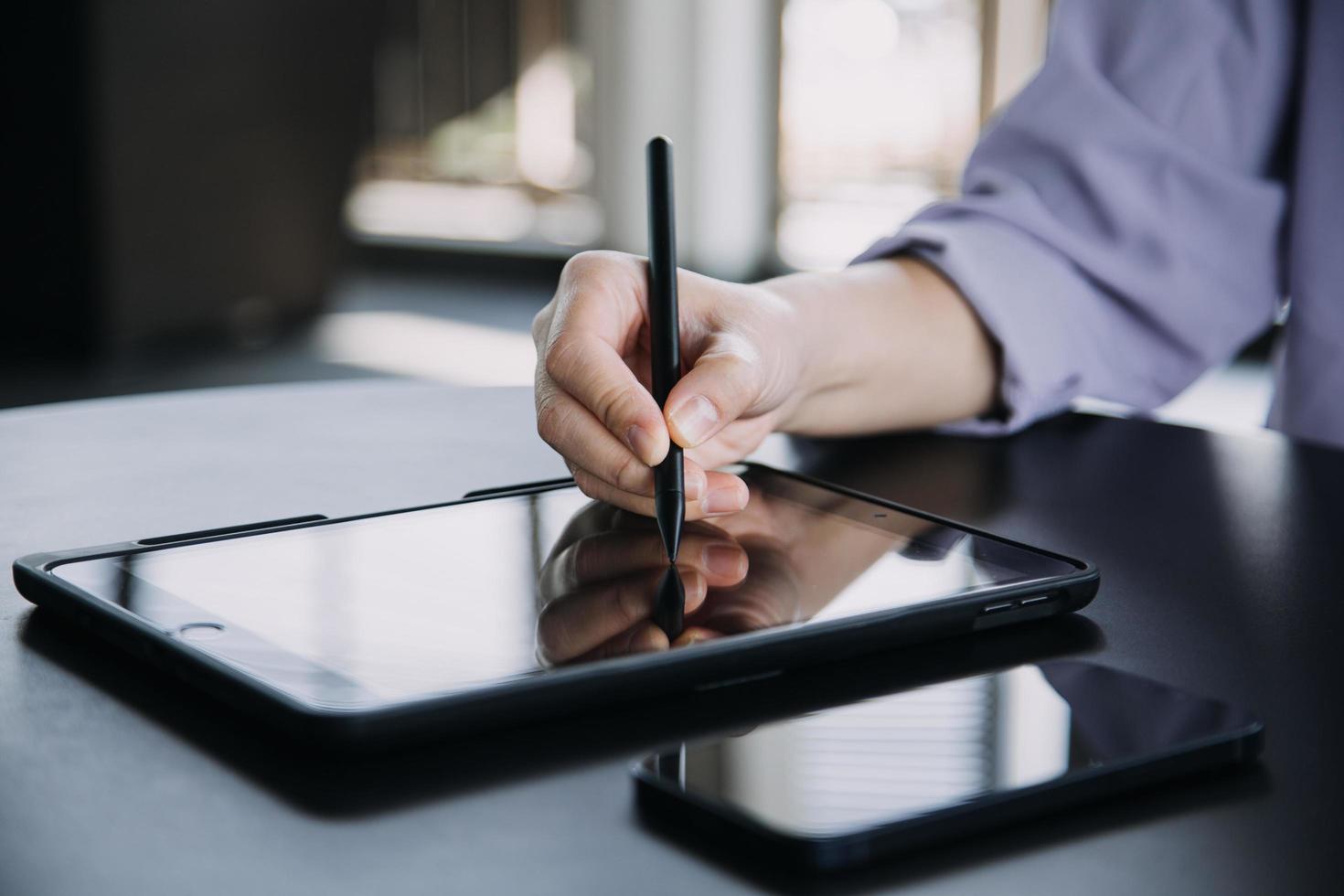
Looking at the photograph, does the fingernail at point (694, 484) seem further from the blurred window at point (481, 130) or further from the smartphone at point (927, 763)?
the blurred window at point (481, 130)

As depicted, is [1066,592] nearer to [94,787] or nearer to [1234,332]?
[94,787]

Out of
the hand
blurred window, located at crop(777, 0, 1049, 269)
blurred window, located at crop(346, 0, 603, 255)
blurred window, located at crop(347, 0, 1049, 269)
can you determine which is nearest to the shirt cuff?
the hand

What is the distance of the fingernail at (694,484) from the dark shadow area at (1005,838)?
0.17 m

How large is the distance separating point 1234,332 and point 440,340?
9.13 feet

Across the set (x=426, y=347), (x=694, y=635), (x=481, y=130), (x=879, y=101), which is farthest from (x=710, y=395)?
(x=481, y=130)

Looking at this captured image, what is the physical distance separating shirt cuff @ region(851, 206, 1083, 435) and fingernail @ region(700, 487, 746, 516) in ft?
0.74

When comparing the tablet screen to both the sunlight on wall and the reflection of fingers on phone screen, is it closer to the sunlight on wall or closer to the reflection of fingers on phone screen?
the reflection of fingers on phone screen

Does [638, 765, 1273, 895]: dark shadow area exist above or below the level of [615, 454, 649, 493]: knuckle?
below

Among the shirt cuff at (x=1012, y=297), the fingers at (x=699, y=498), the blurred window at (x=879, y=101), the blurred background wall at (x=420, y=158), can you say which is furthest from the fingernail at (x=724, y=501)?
the blurred window at (x=879, y=101)

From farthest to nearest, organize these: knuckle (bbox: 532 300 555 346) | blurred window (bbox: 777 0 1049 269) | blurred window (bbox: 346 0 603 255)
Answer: blurred window (bbox: 346 0 603 255) < blurred window (bbox: 777 0 1049 269) < knuckle (bbox: 532 300 555 346)

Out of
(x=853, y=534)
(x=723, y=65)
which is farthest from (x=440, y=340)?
(x=853, y=534)

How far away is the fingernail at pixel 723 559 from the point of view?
0.36 m

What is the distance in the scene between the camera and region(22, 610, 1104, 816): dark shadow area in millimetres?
247

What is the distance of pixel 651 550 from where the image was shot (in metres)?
0.38
